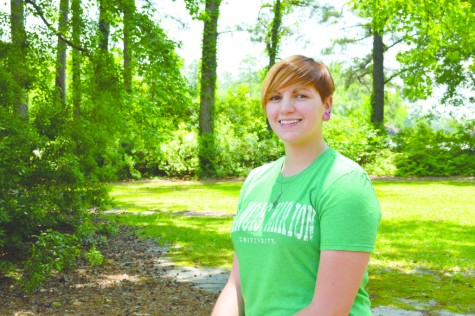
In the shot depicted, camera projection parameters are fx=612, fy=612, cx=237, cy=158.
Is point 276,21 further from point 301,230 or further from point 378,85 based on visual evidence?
point 301,230

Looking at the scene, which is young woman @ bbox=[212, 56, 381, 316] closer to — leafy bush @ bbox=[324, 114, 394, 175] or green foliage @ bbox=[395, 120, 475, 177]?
green foliage @ bbox=[395, 120, 475, 177]

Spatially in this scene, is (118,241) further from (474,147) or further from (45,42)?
(474,147)

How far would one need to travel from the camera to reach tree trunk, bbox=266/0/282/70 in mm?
30188

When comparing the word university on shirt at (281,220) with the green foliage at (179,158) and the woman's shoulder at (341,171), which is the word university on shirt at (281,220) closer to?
the woman's shoulder at (341,171)

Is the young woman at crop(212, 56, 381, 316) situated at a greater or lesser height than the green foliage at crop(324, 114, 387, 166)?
greater

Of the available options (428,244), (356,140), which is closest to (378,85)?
(356,140)

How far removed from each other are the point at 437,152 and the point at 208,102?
9803 millimetres

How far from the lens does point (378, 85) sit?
28984 millimetres

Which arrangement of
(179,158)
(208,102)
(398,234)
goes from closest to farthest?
A: (398,234)
(208,102)
(179,158)

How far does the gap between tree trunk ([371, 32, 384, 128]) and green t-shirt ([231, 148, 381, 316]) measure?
2756cm

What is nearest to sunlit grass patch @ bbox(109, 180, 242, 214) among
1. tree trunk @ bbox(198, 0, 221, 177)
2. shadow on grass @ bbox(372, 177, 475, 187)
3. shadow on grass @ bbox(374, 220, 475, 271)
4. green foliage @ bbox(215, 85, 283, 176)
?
tree trunk @ bbox(198, 0, 221, 177)

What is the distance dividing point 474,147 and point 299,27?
10809 millimetres

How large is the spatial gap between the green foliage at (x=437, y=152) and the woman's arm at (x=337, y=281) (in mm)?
23418

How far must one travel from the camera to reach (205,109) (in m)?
24.5
